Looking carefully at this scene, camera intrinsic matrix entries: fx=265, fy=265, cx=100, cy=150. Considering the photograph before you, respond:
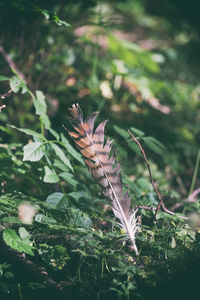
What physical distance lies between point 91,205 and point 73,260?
0.31m

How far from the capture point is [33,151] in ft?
4.26

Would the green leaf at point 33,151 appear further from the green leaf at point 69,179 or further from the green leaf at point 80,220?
the green leaf at point 80,220

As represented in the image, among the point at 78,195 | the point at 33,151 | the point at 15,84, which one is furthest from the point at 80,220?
the point at 15,84

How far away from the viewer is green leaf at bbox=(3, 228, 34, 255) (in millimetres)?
969

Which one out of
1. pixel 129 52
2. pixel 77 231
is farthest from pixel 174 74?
pixel 77 231

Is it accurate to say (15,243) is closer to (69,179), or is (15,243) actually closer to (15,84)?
(69,179)

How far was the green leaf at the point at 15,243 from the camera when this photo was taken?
97 centimetres

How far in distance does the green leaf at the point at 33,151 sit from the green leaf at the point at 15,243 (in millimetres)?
360

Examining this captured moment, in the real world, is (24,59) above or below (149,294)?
above

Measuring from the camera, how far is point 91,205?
1347 millimetres

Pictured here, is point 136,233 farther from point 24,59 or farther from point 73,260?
point 24,59

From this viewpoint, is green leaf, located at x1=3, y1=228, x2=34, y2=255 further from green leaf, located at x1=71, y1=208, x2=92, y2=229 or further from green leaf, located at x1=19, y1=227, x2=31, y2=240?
green leaf, located at x1=71, y1=208, x2=92, y2=229

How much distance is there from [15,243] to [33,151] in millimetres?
465

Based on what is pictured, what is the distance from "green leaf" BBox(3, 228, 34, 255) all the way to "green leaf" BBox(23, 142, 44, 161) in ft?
1.18
